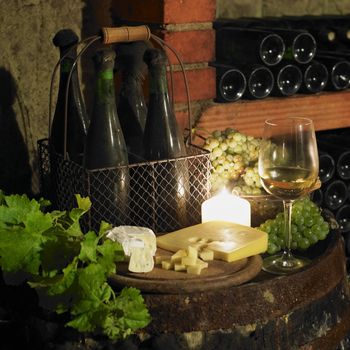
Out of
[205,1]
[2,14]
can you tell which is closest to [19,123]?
[2,14]

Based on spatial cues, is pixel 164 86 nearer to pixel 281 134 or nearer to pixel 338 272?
pixel 281 134

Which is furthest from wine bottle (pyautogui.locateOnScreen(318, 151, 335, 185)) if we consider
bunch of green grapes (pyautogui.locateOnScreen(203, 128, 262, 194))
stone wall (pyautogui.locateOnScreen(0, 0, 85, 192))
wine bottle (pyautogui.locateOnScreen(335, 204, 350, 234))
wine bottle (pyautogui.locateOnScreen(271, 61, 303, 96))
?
stone wall (pyautogui.locateOnScreen(0, 0, 85, 192))

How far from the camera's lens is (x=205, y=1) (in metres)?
2.18

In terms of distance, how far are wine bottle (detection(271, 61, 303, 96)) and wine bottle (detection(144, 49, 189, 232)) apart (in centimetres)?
75

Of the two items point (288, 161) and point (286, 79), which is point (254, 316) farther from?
point (286, 79)

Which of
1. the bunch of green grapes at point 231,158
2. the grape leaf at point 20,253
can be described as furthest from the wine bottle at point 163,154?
the grape leaf at point 20,253

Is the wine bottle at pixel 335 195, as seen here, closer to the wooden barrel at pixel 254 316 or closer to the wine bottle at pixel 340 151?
the wine bottle at pixel 340 151

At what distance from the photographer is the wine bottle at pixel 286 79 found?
240cm

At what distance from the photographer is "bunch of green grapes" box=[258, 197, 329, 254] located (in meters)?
1.58

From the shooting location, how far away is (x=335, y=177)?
8.77 ft

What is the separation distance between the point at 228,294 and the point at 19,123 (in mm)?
1094

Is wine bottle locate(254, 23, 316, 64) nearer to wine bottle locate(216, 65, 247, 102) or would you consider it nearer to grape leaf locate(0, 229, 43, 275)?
wine bottle locate(216, 65, 247, 102)

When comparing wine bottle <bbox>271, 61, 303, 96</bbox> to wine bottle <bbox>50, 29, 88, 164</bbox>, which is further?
wine bottle <bbox>271, 61, 303, 96</bbox>

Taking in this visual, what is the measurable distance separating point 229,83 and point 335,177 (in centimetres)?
57
